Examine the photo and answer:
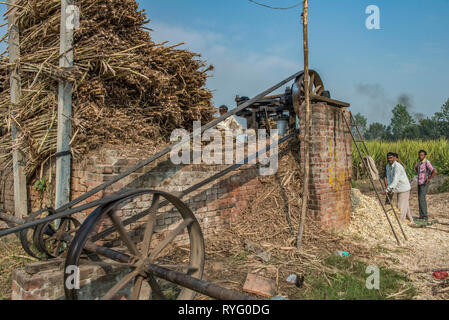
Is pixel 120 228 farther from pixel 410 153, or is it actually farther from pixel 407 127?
pixel 407 127

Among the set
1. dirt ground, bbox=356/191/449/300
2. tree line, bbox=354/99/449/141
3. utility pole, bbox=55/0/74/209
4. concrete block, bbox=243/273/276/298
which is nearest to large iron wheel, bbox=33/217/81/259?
utility pole, bbox=55/0/74/209

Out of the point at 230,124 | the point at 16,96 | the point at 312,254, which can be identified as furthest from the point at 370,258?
the point at 16,96

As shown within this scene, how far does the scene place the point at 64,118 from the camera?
167 inches

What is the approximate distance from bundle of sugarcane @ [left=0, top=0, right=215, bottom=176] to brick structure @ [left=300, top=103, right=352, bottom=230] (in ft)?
10.1

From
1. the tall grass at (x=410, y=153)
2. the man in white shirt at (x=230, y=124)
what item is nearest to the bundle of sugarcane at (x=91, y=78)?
the man in white shirt at (x=230, y=124)

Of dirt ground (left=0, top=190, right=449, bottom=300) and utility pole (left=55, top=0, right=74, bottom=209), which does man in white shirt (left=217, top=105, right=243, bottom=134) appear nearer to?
dirt ground (left=0, top=190, right=449, bottom=300)

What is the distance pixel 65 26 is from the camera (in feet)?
14.0

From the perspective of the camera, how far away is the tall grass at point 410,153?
15.4 meters

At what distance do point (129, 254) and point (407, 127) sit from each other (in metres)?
79.0

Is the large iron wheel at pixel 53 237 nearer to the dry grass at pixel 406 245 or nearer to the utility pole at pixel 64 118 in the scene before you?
the utility pole at pixel 64 118

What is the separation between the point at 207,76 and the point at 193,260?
13.5 feet

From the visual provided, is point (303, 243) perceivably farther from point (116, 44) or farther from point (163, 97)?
point (116, 44)

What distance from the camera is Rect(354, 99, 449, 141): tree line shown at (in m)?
60.8

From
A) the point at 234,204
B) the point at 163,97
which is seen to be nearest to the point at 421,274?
the point at 234,204
